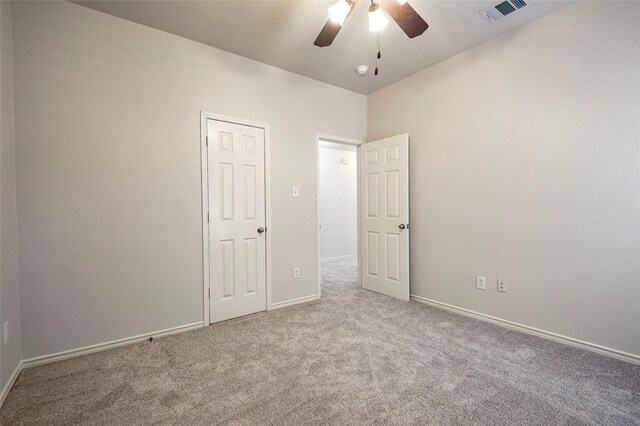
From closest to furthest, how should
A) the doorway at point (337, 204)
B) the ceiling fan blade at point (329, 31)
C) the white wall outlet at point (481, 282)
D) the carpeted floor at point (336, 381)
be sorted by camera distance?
the carpeted floor at point (336, 381)
the ceiling fan blade at point (329, 31)
the white wall outlet at point (481, 282)
the doorway at point (337, 204)

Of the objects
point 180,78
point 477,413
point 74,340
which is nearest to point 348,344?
point 477,413

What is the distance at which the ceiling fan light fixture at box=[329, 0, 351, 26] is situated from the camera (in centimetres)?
165

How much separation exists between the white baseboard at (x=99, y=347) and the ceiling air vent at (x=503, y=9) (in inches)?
148

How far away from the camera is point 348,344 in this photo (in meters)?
2.32

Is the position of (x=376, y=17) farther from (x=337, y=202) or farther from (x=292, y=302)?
(x=337, y=202)

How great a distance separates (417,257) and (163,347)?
9.09 ft

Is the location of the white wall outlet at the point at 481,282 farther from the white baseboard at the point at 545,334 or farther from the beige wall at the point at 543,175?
the white baseboard at the point at 545,334

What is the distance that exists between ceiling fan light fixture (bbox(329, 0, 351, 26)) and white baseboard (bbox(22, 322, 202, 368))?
2.78m

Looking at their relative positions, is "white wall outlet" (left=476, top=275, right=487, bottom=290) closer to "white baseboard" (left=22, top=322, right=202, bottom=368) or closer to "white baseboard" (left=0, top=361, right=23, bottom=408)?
"white baseboard" (left=22, top=322, right=202, bottom=368)

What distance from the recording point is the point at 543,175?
7.86ft

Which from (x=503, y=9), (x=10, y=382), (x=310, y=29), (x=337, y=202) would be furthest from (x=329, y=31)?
(x=337, y=202)

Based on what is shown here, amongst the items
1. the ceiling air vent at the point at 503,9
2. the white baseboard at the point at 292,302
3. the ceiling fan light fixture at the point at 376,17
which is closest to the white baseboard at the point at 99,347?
the white baseboard at the point at 292,302

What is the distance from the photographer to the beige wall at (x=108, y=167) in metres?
2.06

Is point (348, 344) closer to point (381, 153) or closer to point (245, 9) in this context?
point (381, 153)
